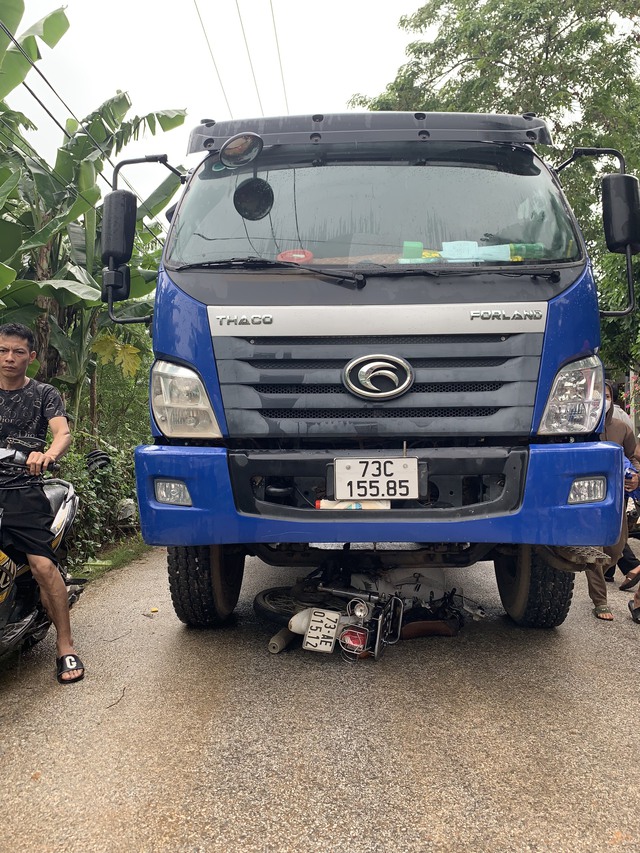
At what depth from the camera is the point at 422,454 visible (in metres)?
3.46

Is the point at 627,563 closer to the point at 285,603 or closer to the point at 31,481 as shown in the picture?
the point at 285,603

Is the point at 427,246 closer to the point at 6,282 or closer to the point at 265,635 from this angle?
the point at 265,635

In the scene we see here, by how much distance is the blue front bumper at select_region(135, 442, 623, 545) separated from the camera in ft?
11.2

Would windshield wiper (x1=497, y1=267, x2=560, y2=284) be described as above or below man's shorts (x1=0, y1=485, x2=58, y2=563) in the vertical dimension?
above

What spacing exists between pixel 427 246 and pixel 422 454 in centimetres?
101

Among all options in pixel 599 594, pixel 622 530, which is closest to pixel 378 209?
pixel 622 530

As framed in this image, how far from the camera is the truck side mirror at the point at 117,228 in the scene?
408 cm

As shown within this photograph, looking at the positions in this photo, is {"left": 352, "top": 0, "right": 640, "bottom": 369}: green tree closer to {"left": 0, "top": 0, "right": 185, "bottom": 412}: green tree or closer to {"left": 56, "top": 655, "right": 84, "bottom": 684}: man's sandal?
{"left": 0, "top": 0, "right": 185, "bottom": 412}: green tree

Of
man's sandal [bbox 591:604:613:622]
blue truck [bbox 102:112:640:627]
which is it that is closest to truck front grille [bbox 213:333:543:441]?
blue truck [bbox 102:112:640:627]

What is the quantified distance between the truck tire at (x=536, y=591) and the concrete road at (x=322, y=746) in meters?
0.11

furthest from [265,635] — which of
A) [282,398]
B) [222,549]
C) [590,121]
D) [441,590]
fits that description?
[590,121]

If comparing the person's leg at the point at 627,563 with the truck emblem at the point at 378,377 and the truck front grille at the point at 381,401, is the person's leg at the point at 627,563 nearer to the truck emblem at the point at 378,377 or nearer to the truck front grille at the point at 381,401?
the truck front grille at the point at 381,401

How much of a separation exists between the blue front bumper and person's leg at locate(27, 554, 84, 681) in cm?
64

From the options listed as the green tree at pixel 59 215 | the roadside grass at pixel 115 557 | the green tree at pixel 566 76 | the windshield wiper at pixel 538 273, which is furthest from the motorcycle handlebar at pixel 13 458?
the green tree at pixel 566 76
